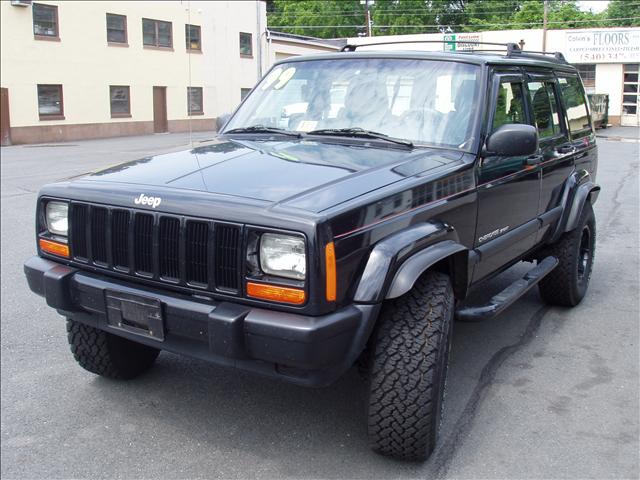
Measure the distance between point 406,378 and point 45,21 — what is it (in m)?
27.3

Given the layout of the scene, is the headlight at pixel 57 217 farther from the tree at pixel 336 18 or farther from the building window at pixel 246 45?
the building window at pixel 246 45

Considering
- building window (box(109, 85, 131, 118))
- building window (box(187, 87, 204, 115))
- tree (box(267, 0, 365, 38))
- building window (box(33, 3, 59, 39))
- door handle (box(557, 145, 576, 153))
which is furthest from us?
building window (box(187, 87, 204, 115))

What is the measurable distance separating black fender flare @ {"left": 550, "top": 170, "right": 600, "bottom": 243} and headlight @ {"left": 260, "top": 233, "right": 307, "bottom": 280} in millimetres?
3025

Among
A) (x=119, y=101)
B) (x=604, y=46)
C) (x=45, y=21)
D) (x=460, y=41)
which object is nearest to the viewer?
(x=460, y=41)

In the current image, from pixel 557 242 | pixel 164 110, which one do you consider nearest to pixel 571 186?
pixel 557 242

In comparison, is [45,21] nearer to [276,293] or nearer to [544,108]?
[544,108]

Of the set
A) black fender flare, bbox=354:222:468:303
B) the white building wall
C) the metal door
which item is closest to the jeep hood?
black fender flare, bbox=354:222:468:303

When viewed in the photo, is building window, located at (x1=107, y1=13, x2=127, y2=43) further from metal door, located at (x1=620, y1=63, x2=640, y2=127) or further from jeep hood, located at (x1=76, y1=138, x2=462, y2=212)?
jeep hood, located at (x1=76, y1=138, x2=462, y2=212)

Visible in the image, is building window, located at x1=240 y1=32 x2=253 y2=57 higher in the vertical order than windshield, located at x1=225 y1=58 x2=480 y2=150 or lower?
higher

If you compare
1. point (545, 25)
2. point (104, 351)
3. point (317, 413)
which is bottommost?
point (317, 413)

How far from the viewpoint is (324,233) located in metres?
2.76

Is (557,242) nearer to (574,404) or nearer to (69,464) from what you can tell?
(574,404)

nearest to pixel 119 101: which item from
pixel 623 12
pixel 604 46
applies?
pixel 604 46

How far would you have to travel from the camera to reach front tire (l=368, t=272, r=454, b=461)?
122 inches
